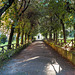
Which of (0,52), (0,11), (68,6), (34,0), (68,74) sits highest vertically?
(34,0)

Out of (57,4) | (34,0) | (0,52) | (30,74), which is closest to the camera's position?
(30,74)

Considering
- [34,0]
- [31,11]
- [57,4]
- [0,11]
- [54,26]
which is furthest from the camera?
[54,26]

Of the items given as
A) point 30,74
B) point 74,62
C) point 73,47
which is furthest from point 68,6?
point 30,74

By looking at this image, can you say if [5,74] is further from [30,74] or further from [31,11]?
[31,11]

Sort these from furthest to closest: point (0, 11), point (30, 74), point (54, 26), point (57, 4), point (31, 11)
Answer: point (54, 26), point (31, 11), point (57, 4), point (0, 11), point (30, 74)

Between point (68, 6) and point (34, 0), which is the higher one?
point (34, 0)

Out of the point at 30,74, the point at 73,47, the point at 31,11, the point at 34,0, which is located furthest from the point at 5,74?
the point at 31,11

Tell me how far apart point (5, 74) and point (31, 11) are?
19.1 m

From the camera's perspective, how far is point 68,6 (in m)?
13.0

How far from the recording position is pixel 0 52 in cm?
1016

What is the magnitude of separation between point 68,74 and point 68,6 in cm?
882

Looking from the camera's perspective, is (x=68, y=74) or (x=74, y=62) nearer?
(x=68, y=74)

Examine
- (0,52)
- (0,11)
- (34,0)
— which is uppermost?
(34,0)

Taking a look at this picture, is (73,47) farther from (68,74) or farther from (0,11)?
(0,11)
